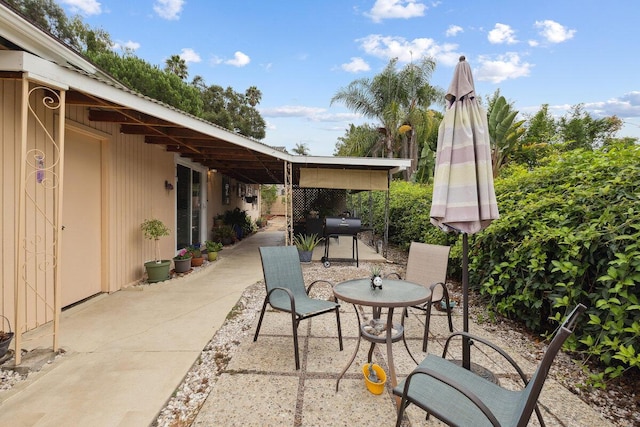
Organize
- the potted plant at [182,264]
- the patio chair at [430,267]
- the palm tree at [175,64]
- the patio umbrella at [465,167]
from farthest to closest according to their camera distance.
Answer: the palm tree at [175,64] → the potted plant at [182,264] → the patio chair at [430,267] → the patio umbrella at [465,167]

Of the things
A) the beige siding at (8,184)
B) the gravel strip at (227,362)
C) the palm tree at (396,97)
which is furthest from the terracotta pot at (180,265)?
the palm tree at (396,97)

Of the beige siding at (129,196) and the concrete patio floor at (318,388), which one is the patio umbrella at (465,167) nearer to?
the concrete patio floor at (318,388)

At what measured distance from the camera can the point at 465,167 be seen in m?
2.36

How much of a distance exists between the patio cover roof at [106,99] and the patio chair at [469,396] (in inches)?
Answer: 140

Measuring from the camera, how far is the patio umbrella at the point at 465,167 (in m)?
2.35

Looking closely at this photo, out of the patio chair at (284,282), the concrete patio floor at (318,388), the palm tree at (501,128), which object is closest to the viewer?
the concrete patio floor at (318,388)

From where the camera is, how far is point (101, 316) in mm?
3758

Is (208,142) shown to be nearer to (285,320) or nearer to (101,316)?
(101,316)

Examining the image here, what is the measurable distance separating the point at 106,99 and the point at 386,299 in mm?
3350

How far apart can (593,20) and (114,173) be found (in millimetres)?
10799

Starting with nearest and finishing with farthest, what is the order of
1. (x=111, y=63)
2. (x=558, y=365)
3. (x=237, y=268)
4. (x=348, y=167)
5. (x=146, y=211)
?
(x=558, y=365)
(x=146, y=211)
(x=237, y=268)
(x=348, y=167)
(x=111, y=63)

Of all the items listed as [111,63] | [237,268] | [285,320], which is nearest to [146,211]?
[237,268]

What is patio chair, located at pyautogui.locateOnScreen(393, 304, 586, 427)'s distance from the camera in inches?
50.8

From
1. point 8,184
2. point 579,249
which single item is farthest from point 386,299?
point 8,184
